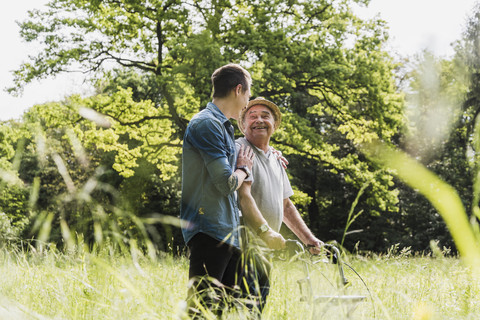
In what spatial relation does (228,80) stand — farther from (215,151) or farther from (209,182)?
(209,182)

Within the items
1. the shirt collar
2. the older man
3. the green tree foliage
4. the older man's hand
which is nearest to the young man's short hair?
the shirt collar

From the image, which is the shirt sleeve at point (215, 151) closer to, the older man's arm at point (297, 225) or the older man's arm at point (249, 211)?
the older man's arm at point (249, 211)

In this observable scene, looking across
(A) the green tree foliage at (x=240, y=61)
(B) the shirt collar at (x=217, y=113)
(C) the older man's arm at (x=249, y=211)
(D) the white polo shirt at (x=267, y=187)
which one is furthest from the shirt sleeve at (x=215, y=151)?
(A) the green tree foliage at (x=240, y=61)

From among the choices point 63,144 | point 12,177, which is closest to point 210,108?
point 12,177

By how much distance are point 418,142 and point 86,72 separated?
16272mm

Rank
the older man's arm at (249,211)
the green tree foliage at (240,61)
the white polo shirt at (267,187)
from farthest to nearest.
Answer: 1. the green tree foliage at (240,61)
2. the white polo shirt at (267,187)
3. the older man's arm at (249,211)

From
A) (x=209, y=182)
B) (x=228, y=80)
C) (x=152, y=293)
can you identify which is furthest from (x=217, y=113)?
(x=152, y=293)

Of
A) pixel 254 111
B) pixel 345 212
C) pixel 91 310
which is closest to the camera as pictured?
pixel 91 310

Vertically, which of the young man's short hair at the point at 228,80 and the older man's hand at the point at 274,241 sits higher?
the young man's short hair at the point at 228,80

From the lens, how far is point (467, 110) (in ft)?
60.9

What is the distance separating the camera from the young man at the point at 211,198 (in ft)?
7.96

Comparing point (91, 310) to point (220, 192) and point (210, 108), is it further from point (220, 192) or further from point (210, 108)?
point (210, 108)

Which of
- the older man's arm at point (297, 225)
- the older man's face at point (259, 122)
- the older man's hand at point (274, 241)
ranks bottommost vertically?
the older man's hand at point (274, 241)

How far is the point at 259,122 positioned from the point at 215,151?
81 centimetres
